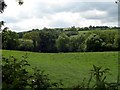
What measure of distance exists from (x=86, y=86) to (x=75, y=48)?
69.2m

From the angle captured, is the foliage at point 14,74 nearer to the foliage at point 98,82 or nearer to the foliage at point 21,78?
the foliage at point 21,78

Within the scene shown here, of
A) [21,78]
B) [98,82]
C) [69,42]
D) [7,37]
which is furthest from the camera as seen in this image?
[69,42]

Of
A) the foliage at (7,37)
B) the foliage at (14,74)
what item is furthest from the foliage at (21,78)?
the foliage at (7,37)

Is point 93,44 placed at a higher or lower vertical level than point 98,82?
lower

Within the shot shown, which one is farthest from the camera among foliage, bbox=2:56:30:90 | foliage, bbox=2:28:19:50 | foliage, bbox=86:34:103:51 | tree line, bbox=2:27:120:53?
foliage, bbox=86:34:103:51

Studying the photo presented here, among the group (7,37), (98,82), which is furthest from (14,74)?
(7,37)

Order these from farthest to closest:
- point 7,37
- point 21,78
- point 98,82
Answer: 1. point 7,37
2. point 21,78
3. point 98,82

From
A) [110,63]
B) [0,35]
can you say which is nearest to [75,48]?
[110,63]

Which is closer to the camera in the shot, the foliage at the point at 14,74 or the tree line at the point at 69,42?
the foliage at the point at 14,74

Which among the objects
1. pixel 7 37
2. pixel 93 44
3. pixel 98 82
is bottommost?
pixel 93 44

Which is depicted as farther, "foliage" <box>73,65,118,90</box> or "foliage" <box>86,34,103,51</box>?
"foliage" <box>86,34,103,51</box>

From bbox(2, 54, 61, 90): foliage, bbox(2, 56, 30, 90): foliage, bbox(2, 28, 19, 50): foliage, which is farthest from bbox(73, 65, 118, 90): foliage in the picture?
bbox(2, 28, 19, 50): foliage

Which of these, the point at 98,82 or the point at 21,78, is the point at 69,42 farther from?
the point at 98,82

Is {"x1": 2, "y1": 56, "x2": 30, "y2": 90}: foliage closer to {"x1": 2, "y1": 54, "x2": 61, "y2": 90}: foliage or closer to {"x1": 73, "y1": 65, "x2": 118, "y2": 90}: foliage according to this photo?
{"x1": 2, "y1": 54, "x2": 61, "y2": 90}: foliage
